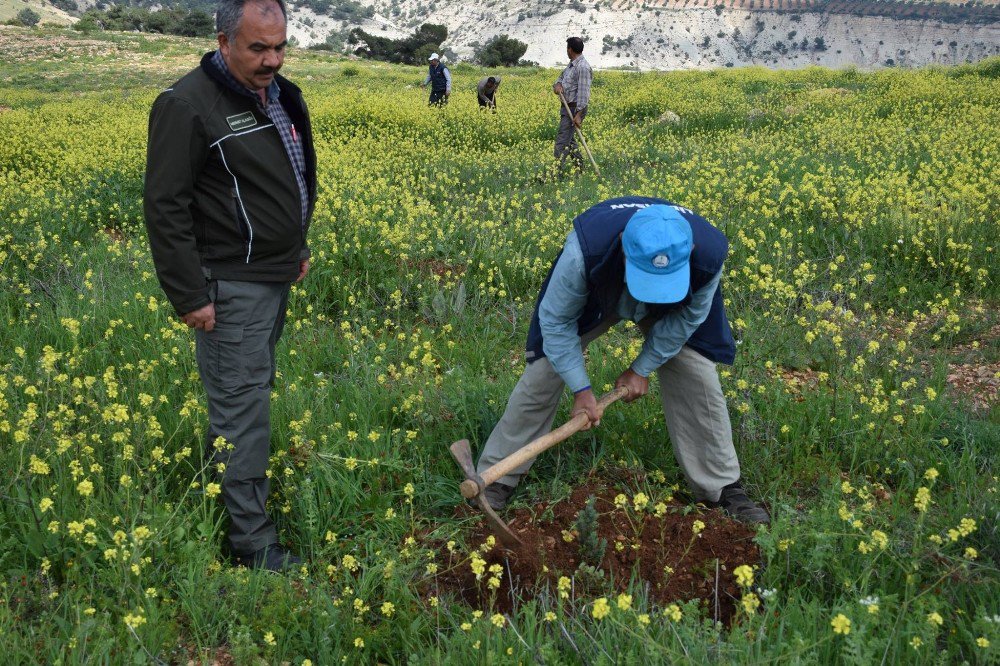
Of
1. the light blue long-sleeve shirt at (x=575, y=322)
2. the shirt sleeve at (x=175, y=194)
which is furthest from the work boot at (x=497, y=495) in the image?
the shirt sleeve at (x=175, y=194)

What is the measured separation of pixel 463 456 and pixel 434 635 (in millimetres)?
723

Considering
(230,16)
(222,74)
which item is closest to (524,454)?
(222,74)

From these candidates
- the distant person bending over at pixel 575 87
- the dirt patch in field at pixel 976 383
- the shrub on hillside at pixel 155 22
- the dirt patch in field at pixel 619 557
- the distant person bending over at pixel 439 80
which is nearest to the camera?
the dirt patch in field at pixel 619 557

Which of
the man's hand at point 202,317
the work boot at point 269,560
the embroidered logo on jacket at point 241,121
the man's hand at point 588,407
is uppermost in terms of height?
the embroidered logo on jacket at point 241,121

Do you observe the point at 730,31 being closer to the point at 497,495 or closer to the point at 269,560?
the point at 497,495

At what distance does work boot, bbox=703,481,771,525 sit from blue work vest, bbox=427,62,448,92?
14247 millimetres

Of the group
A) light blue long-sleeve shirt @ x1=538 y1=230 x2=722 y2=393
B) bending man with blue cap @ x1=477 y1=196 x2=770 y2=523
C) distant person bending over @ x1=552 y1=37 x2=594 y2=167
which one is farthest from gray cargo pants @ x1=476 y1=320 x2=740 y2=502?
distant person bending over @ x1=552 y1=37 x2=594 y2=167

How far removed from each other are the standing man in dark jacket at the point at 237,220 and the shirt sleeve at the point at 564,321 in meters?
1.03

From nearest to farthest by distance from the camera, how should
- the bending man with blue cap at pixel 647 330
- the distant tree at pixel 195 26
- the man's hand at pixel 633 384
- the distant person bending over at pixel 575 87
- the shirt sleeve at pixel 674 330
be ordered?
the bending man with blue cap at pixel 647 330 → the shirt sleeve at pixel 674 330 → the man's hand at pixel 633 384 → the distant person bending over at pixel 575 87 → the distant tree at pixel 195 26

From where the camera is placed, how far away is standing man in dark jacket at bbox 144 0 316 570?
2.71 metres

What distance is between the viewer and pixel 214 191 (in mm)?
2842

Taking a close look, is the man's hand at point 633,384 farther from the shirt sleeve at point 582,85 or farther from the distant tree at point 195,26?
the distant tree at point 195,26

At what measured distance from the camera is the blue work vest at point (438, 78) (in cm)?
1622

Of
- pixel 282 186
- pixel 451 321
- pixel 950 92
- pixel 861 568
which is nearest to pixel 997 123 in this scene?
pixel 950 92
